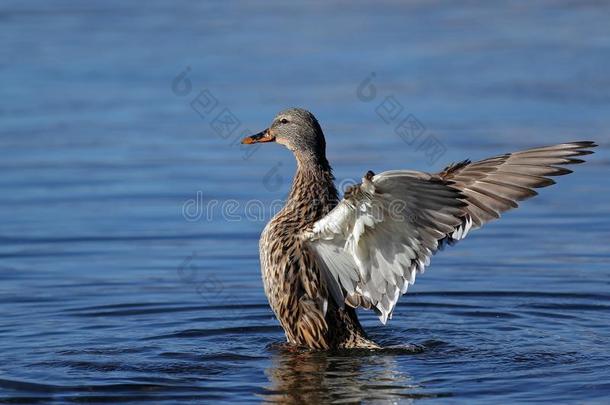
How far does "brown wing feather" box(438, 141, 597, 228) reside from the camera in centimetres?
859

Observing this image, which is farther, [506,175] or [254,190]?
[254,190]

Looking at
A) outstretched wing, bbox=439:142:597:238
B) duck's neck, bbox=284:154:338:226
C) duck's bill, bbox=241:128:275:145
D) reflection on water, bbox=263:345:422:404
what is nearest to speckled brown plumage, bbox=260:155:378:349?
duck's neck, bbox=284:154:338:226

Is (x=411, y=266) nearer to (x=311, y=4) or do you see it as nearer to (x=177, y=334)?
(x=177, y=334)

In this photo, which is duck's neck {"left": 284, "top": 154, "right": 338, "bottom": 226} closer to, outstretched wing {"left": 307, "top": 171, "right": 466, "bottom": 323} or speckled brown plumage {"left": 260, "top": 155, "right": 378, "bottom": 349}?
speckled brown plumage {"left": 260, "top": 155, "right": 378, "bottom": 349}

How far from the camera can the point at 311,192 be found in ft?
29.5

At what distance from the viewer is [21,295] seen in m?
10.4

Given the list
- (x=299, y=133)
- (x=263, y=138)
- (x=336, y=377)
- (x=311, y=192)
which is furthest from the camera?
(x=263, y=138)

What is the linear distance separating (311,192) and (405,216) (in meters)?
1.30

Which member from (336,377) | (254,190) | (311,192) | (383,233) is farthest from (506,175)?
(254,190)

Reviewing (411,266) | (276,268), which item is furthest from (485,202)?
(276,268)

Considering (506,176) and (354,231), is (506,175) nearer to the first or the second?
(506,176)

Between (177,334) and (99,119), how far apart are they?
655cm

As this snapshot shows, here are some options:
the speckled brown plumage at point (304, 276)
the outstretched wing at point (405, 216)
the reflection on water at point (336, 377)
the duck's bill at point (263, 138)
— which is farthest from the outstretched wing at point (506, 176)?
the duck's bill at point (263, 138)

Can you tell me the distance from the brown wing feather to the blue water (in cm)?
102
